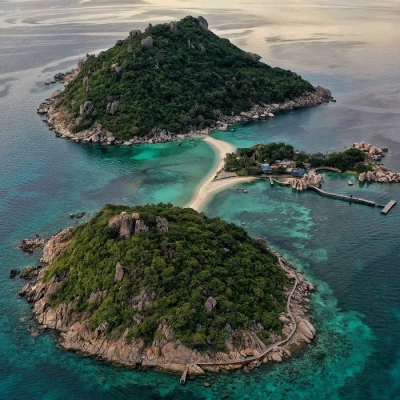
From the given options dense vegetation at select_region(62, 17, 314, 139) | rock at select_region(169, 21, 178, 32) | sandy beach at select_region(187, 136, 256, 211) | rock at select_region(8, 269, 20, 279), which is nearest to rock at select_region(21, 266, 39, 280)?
rock at select_region(8, 269, 20, 279)

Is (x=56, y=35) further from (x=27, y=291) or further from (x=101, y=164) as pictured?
(x=27, y=291)

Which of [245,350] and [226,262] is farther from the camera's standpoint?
[226,262]

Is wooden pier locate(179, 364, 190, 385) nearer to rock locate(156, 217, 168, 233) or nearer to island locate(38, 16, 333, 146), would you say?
rock locate(156, 217, 168, 233)

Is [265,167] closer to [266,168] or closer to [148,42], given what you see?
[266,168]

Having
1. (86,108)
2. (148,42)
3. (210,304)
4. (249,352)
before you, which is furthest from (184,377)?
(148,42)

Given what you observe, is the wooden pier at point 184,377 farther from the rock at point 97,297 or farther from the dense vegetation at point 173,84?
the dense vegetation at point 173,84

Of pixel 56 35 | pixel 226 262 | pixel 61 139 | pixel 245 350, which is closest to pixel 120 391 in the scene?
pixel 245 350

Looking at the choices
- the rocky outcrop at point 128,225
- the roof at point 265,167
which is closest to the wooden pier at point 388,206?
the roof at point 265,167
